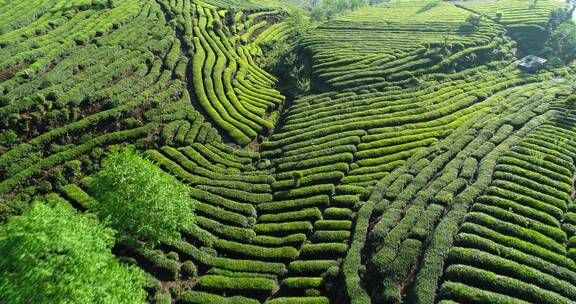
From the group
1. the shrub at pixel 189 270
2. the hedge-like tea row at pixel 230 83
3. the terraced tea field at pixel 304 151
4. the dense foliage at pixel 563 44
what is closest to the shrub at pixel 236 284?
the terraced tea field at pixel 304 151

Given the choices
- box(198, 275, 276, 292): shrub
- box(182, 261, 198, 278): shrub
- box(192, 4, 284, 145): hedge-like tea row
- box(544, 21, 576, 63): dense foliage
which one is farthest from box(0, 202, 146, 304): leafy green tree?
box(544, 21, 576, 63): dense foliage

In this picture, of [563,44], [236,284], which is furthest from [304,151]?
[563,44]

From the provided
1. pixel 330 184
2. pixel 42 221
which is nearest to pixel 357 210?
pixel 330 184

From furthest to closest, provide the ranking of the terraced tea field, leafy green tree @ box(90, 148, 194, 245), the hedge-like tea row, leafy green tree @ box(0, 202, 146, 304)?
the hedge-like tea row < the terraced tea field < leafy green tree @ box(90, 148, 194, 245) < leafy green tree @ box(0, 202, 146, 304)

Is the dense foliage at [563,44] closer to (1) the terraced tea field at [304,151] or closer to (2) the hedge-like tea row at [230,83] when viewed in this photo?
(1) the terraced tea field at [304,151]

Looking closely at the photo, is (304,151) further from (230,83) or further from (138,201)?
(138,201)

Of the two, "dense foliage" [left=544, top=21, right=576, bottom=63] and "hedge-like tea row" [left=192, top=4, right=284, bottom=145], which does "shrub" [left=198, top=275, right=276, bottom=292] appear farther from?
"dense foliage" [left=544, top=21, right=576, bottom=63]
